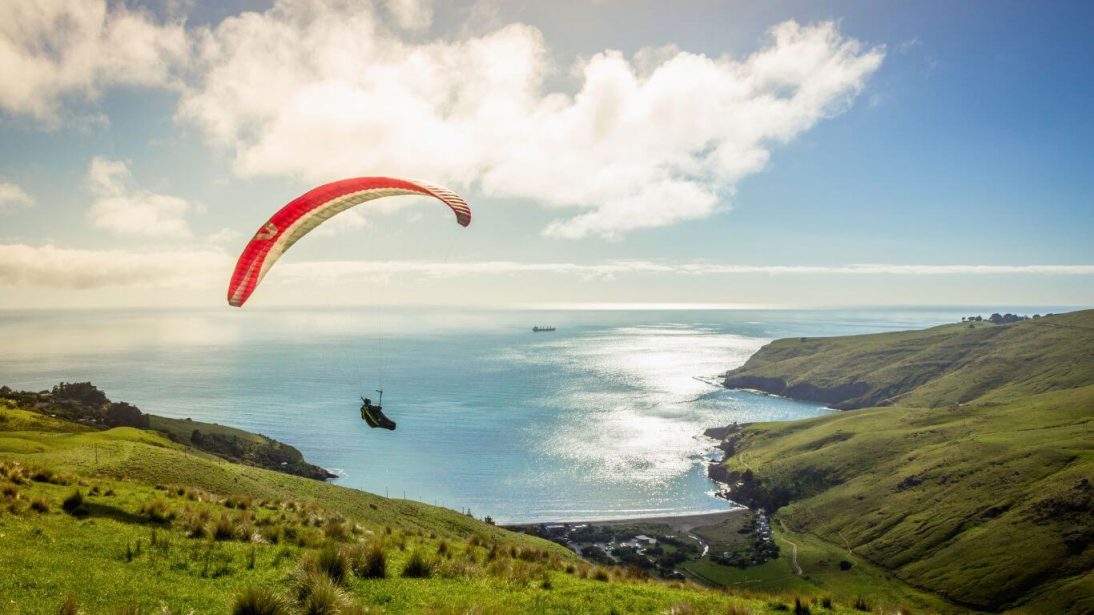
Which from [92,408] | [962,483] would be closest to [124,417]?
[92,408]

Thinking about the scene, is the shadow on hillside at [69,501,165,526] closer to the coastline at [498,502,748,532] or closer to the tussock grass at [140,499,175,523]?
the tussock grass at [140,499,175,523]

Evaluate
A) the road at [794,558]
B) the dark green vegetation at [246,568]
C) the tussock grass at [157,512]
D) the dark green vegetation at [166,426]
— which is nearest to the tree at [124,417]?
the dark green vegetation at [166,426]

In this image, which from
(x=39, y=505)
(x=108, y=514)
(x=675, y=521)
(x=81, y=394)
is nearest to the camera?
(x=39, y=505)

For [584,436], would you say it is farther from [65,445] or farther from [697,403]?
[65,445]

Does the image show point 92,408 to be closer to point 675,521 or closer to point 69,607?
point 675,521

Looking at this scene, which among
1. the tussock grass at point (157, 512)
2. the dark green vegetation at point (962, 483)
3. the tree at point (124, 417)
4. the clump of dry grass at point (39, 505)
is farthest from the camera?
the tree at point (124, 417)

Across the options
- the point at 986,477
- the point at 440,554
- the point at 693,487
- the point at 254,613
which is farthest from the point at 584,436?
the point at 254,613

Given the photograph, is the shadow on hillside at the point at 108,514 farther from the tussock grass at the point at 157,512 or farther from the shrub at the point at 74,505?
the tussock grass at the point at 157,512

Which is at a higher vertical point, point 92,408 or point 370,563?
point 370,563
